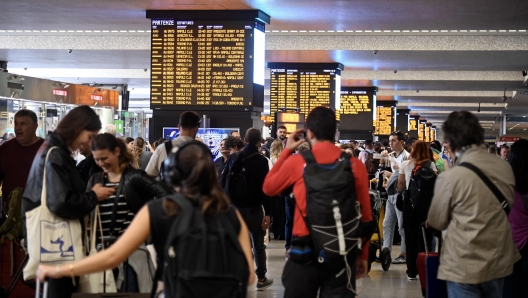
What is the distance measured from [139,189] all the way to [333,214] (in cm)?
129

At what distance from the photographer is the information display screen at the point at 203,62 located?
531 inches

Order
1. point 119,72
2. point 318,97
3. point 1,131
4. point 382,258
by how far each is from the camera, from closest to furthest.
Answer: point 382,258 → point 1,131 → point 318,97 → point 119,72

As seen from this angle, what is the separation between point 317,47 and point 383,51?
5.48 feet

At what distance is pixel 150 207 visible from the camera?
299cm

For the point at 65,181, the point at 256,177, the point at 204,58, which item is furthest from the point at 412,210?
the point at 204,58

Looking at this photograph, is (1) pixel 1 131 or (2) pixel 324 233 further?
(1) pixel 1 131

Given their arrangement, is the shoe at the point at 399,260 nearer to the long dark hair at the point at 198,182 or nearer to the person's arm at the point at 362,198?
the person's arm at the point at 362,198

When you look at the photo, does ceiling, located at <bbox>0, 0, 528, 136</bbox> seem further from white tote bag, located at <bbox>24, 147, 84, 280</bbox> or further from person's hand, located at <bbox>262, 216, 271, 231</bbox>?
white tote bag, located at <bbox>24, 147, 84, 280</bbox>

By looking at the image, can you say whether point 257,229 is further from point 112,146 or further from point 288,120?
point 288,120

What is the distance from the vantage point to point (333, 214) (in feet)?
13.9

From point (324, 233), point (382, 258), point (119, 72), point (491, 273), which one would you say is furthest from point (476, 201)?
point (119, 72)

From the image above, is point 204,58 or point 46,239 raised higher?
point 204,58

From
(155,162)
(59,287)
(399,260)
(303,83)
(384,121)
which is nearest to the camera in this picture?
(59,287)

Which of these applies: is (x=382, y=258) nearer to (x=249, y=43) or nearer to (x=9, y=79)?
(x=249, y=43)
